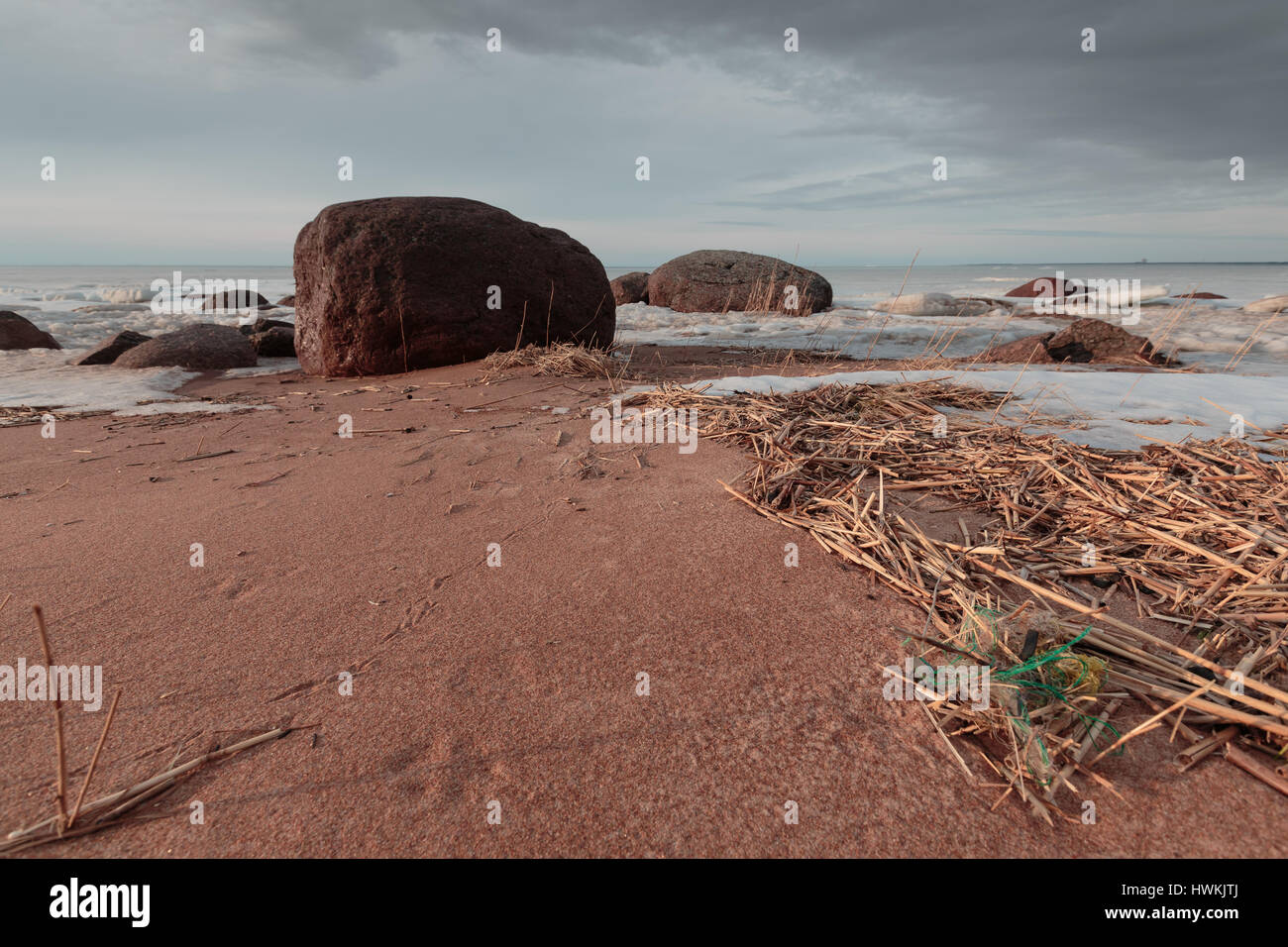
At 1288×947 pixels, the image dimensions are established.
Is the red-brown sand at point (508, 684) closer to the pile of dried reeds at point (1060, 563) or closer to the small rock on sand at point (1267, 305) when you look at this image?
the pile of dried reeds at point (1060, 563)

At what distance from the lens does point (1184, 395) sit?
11.5 feet

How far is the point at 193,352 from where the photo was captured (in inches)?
294

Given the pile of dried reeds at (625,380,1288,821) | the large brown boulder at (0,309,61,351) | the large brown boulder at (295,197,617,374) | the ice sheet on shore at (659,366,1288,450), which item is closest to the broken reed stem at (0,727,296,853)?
the pile of dried reeds at (625,380,1288,821)

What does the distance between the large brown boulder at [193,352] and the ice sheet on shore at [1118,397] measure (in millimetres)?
6202

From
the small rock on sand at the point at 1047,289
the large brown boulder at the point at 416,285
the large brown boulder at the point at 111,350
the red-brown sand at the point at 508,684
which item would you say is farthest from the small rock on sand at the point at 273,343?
the small rock on sand at the point at 1047,289

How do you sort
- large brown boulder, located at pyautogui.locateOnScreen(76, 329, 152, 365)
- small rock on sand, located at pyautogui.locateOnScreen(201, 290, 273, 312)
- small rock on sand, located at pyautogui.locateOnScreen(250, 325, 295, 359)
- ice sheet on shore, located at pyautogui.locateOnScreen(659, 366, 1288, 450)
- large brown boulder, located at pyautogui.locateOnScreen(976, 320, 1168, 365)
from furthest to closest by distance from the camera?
small rock on sand, located at pyautogui.locateOnScreen(201, 290, 273, 312) → small rock on sand, located at pyautogui.locateOnScreen(250, 325, 295, 359) → large brown boulder, located at pyautogui.locateOnScreen(76, 329, 152, 365) → large brown boulder, located at pyautogui.locateOnScreen(976, 320, 1168, 365) → ice sheet on shore, located at pyautogui.locateOnScreen(659, 366, 1288, 450)

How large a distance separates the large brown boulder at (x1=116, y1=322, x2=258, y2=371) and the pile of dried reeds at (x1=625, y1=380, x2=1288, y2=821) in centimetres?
665

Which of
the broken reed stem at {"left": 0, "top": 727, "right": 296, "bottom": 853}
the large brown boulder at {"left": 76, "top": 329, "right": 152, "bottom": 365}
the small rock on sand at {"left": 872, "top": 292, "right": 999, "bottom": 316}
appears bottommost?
the broken reed stem at {"left": 0, "top": 727, "right": 296, "bottom": 853}

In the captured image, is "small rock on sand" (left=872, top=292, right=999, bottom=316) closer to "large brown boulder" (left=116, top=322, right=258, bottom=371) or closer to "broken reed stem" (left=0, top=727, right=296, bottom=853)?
"large brown boulder" (left=116, top=322, right=258, bottom=371)

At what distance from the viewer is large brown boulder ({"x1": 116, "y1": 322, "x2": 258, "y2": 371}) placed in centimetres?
733

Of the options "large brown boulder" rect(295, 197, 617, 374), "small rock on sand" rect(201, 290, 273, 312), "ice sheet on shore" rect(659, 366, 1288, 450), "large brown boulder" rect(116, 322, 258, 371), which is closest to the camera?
"ice sheet on shore" rect(659, 366, 1288, 450)
